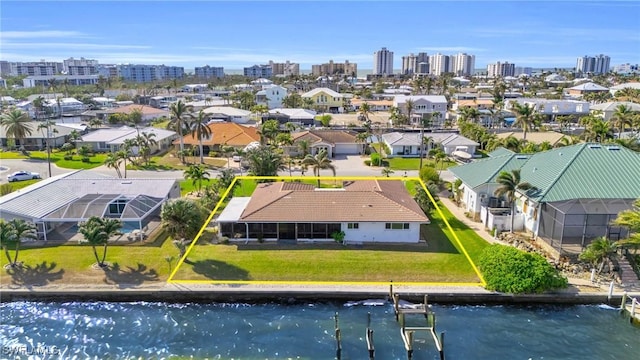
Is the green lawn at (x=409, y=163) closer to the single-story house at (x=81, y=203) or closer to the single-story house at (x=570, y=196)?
the single-story house at (x=570, y=196)

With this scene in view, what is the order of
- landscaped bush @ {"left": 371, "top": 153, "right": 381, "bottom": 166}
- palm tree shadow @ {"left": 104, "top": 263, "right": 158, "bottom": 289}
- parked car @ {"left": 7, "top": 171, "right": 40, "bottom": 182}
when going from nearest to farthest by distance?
palm tree shadow @ {"left": 104, "top": 263, "right": 158, "bottom": 289}, parked car @ {"left": 7, "top": 171, "right": 40, "bottom": 182}, landscaped bush @ {"left": 371, "top": 153, "right": 381, "bottom": 166}

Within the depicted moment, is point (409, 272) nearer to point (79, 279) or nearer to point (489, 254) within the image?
point (489, 254)

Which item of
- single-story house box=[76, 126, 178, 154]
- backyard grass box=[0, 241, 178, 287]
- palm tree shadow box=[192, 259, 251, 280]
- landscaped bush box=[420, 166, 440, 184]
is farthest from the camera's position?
single-story house box=[76, 126, 178, 154]

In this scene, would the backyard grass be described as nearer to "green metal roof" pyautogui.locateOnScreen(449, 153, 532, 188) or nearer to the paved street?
the paved street

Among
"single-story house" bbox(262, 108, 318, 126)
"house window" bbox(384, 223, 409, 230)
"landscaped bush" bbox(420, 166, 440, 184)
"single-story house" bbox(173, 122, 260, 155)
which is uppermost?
"single-story house" bbox(262, 108, 318, 126)

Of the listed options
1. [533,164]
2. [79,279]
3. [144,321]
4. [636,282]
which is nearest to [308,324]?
[144,321]

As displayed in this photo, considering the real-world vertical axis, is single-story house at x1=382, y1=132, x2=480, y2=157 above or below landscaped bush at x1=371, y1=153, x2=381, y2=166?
above

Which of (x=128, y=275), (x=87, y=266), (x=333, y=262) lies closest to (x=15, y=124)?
(x=87, y=266)

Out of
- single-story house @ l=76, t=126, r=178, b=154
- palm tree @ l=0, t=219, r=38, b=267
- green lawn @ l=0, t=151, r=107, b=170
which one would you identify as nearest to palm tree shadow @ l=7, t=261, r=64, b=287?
palm tree @ l=0, t=219, r=38, b=267

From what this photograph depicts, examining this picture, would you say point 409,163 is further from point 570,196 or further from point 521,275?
point 521,275
